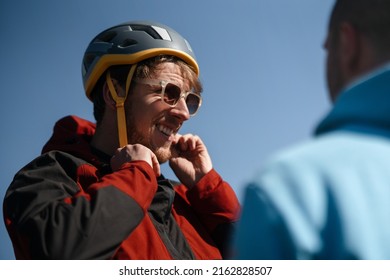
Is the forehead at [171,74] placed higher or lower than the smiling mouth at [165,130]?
higher

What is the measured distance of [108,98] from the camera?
4.87 m

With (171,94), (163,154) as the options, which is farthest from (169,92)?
(163,154)

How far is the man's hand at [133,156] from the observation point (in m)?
3.85

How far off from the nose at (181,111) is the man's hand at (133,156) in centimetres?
80

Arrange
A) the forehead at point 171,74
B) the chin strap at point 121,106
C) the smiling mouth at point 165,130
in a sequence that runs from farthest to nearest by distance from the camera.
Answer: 1. the forehead at point 171,74
2. the smiling mouth at point 165,130
3. the chin strap at point 121,106

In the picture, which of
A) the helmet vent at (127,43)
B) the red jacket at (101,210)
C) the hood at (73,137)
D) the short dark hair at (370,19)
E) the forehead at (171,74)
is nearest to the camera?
the short dark hair at (370,19)

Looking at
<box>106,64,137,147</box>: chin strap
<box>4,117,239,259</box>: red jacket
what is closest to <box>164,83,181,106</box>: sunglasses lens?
<box>106,64,137,147</box>: chin strap

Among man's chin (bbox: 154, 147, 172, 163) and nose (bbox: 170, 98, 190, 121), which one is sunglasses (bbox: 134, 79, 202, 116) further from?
man's chin (bbox: 154, 147, 172, 163)

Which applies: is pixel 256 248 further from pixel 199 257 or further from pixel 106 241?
pixel 199 257

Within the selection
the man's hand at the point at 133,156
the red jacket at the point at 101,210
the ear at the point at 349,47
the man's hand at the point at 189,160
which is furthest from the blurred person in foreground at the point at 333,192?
the man's hand at the point at 189,160

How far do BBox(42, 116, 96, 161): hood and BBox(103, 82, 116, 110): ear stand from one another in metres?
0.27

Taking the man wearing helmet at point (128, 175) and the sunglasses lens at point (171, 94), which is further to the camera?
the sunglasses lens at point (171, 94)

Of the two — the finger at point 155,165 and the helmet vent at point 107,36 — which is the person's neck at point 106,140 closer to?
the finger at point 155,165

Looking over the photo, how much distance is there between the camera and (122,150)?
3.99m
